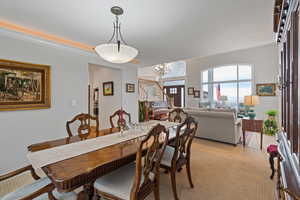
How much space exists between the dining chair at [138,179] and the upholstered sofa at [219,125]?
2743 millimetres

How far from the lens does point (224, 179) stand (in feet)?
7.18

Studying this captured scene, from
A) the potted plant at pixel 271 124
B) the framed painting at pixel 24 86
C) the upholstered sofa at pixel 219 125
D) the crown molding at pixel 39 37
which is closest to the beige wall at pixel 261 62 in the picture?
the potted plant at pixel 271 124

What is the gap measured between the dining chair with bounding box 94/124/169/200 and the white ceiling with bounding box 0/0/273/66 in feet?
5.25

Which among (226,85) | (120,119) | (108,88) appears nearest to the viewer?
(120,119)

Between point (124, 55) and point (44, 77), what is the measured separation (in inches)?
70.0

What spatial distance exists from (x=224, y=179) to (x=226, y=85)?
5734mm

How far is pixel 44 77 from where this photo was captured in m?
2.69

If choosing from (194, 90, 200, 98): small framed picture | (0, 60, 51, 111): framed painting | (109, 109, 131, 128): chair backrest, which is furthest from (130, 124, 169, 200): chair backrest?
(194, 90, 200, 98): small framed picture

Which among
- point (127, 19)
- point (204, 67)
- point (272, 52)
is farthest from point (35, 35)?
point (272, 52)

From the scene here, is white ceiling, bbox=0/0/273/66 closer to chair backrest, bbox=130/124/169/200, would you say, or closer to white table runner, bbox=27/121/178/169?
chair backrest, bbox=130/124/169/200

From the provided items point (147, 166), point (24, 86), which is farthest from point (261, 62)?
point (24, 86)

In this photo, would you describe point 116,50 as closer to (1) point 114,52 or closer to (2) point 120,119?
(1) point 114,52

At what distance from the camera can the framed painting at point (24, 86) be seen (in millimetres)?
2275

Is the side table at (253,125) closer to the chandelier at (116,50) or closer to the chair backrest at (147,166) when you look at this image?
the chair backrest at (147,166)
